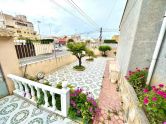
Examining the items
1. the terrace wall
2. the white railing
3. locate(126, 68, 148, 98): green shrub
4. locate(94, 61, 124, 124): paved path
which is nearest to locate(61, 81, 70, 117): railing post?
the white railing

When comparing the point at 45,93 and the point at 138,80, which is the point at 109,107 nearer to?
the point at 138,80

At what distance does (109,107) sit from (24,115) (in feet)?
8.24

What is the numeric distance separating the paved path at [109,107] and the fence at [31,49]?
14.5 feet

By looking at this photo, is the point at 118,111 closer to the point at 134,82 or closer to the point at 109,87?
the point at 134,82

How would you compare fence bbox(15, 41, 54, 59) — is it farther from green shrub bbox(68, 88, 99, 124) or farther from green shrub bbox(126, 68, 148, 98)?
green shrub bbox(126, 68, 148, 98)

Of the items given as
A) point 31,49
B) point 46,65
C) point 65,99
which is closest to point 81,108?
point 65,99

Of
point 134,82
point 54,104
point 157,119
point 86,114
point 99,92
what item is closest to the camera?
point 157,119

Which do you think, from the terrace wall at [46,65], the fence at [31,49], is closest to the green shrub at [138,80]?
the terrace wall at [46,65]

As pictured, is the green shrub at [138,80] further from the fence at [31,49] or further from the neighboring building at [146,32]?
the fence at [31,49]

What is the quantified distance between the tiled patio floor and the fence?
8.72 ft

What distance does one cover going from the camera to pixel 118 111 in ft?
9.18

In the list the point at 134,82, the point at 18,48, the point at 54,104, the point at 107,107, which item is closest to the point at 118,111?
the point at 107,107

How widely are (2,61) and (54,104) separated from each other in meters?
2.20

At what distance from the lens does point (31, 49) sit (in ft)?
16.9
